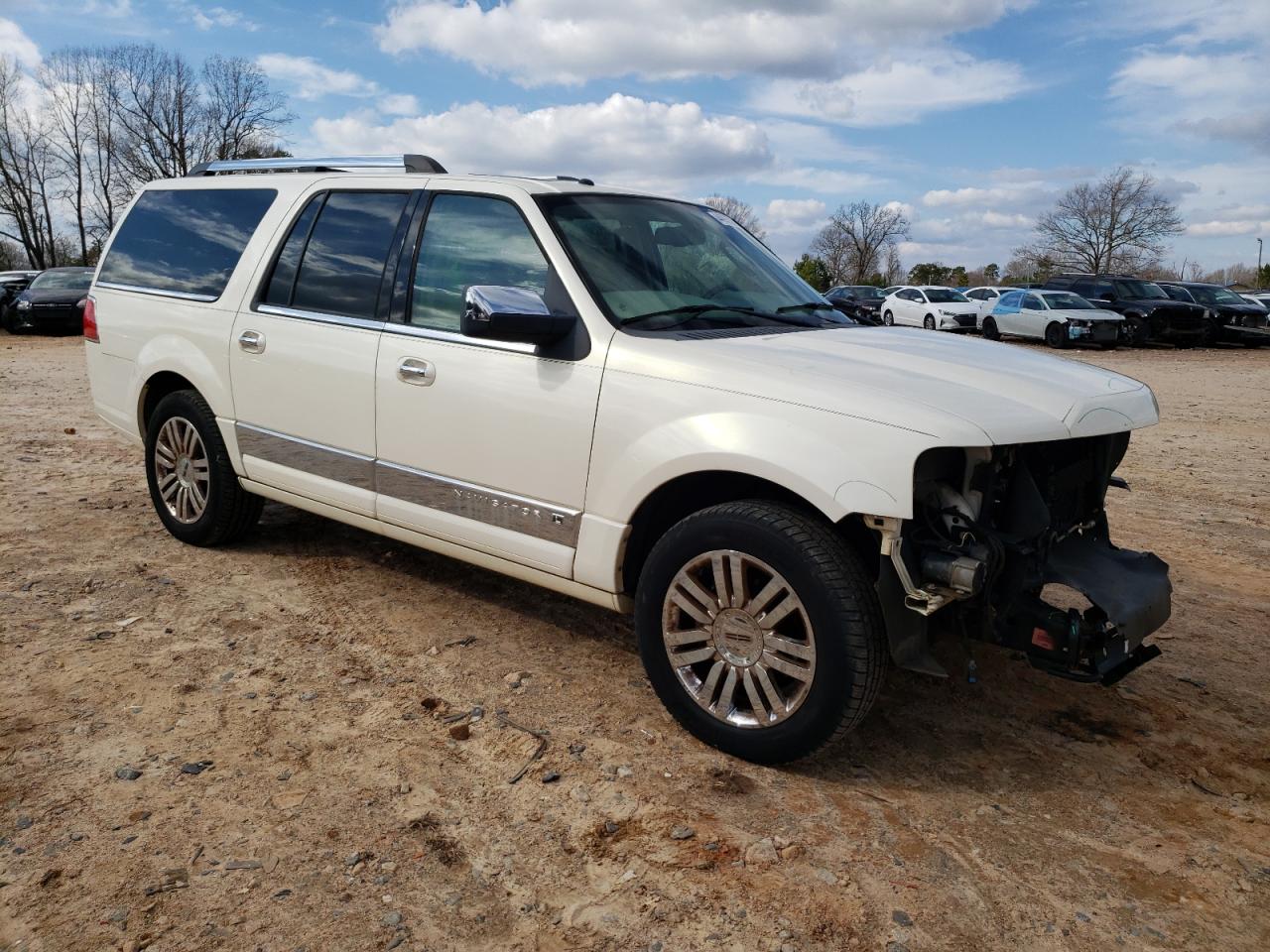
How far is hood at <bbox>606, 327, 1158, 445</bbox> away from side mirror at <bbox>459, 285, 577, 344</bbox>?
9.0 inches

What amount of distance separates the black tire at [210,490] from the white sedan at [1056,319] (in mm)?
21143

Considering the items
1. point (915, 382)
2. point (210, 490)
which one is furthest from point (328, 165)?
point (915, 382)

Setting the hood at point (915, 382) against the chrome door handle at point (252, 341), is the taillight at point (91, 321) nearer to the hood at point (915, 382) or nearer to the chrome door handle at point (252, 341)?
the chrome door handle at point (252, 341)

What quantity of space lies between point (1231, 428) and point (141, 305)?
415 inches

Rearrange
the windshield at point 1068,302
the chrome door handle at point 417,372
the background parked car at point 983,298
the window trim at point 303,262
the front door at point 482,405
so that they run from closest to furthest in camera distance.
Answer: the front door at point 482,405, the chrome door handle at point 417,372, the window trim at point 303,262, the windshield at point 1068,302, the background parked car at point 983,298

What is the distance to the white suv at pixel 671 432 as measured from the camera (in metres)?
3.10

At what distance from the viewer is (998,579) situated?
3.23 metres

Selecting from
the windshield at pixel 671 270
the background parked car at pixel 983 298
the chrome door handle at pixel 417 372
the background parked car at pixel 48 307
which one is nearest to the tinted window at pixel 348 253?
the chrome door handle at pixel 417 372

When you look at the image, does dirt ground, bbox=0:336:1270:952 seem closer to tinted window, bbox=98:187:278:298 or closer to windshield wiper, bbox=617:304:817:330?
windshield wiper, bbox=617:304:817:330

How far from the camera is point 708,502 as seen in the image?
3625mm

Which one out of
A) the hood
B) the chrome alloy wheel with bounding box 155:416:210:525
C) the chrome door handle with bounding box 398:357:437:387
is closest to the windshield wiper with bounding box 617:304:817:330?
the hood

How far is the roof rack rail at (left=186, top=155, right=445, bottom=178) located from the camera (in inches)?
186

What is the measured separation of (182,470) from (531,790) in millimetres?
3275

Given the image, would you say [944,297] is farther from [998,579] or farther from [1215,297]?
[998,579]
